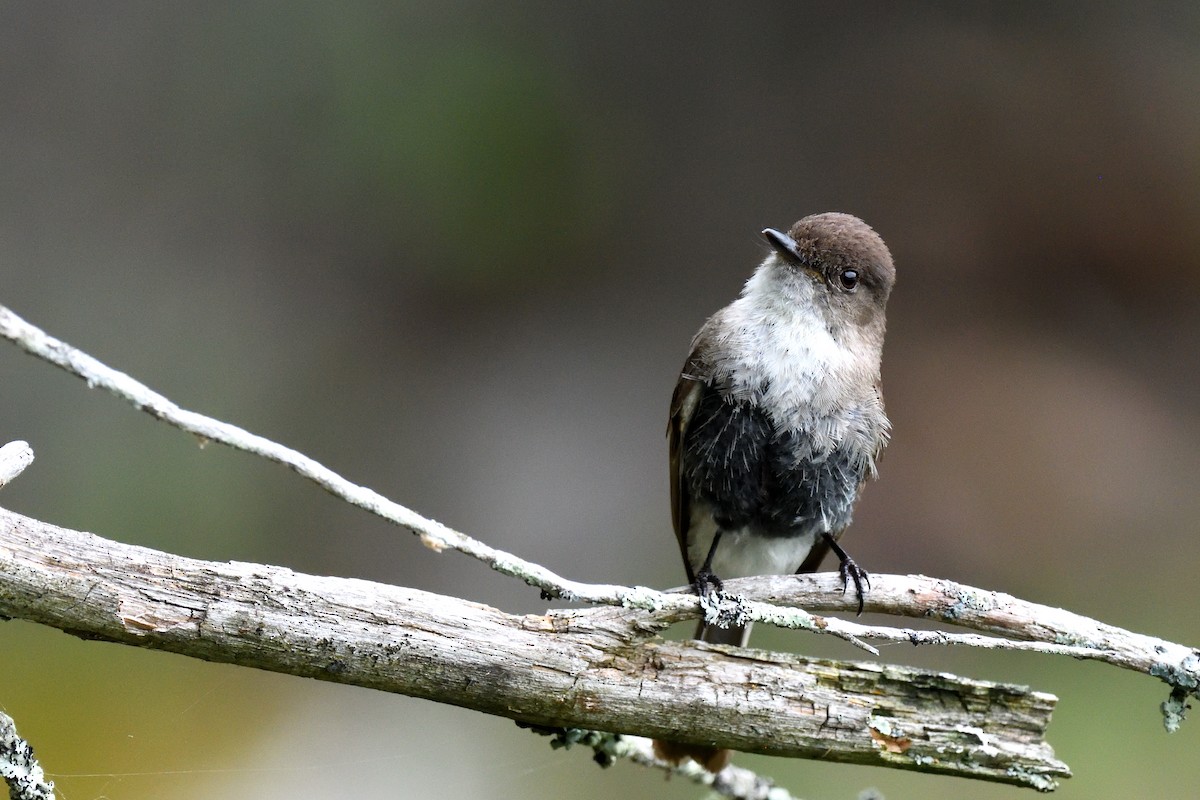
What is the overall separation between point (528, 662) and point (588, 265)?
287 cm

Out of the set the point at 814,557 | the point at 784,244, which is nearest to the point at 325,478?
the point at 784,244

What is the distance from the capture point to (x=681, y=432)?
285 cm

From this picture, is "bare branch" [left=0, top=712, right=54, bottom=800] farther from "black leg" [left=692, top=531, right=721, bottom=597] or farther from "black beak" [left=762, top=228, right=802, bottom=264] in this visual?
"black beak" [left=762, top=228, right=802, bottom=264]

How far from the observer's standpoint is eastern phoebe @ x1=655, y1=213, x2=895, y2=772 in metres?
2.70

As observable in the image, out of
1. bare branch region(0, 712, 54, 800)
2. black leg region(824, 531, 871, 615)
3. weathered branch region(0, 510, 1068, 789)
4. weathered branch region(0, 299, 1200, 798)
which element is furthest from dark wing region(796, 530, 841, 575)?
bare branch region(0, 712, 54, 800)

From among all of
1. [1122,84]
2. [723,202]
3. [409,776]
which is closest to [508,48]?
[723,202]

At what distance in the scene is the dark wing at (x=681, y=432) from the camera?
2.82m

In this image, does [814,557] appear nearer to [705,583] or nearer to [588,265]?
[705,583]

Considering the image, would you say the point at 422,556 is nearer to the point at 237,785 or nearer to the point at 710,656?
the point at 237,785

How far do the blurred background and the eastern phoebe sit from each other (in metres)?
1.33

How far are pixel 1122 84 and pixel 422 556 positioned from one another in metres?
3.30

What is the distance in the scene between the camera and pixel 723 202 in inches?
182

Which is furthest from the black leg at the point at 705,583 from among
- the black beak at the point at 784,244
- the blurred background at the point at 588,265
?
the blurred background at the point at 588,265

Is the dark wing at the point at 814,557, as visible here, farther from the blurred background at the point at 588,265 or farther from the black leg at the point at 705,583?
the blurred background at the point at 588,265
